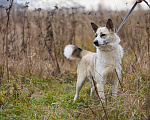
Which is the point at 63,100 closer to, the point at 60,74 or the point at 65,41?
the point at 60,74

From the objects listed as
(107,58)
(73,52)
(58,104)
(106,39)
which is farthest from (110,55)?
(58,104)

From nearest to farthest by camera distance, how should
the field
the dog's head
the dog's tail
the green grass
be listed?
the green grass → the field → the dog's head → the dog's tail

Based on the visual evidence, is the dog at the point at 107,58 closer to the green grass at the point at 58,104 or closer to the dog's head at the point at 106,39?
the dog's head at the point at 106,39

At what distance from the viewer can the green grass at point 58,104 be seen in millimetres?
2609

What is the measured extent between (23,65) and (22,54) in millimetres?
408

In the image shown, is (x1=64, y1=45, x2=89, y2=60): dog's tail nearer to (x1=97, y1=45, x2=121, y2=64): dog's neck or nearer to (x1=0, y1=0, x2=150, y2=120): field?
(x1=0, y1=0, x2=150, y2=120): field

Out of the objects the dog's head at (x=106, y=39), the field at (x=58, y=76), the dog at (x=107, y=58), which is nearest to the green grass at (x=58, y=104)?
the field at (x=58, y=76)

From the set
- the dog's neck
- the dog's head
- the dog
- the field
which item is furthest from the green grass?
the dog's head

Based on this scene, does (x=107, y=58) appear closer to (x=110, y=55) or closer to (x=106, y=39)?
(x=110, y=55)

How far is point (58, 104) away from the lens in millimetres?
3783

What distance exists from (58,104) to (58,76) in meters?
1.88

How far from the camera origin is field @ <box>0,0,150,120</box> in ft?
9.10

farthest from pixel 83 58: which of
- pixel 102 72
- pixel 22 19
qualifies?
pixel 22 19

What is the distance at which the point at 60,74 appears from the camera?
5711 millimetres
